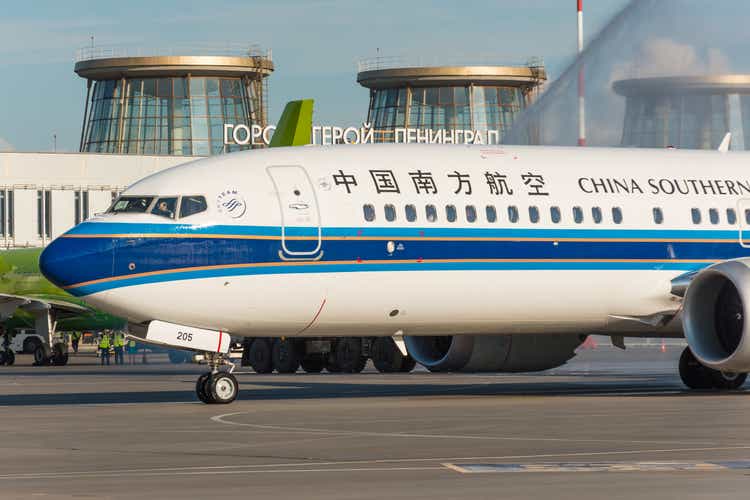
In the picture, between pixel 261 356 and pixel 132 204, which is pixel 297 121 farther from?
pixel 132 204

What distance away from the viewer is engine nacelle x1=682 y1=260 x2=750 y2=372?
1104 inches

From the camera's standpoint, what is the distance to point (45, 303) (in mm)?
63625

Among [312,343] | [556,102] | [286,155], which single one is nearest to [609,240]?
[286,155]

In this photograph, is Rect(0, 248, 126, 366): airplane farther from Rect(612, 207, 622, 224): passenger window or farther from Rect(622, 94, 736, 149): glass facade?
Rect(612, 207, 622, 224): passenger window

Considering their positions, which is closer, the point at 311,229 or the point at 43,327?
the point at 311,229

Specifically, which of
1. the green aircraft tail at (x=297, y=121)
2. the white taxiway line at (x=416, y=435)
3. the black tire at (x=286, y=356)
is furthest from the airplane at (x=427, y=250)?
the green aircraft tail at (x=297, y=121)

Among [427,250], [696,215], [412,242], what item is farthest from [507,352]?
[412,242]

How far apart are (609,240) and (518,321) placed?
2328 millimetres

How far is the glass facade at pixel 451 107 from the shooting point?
490 feet

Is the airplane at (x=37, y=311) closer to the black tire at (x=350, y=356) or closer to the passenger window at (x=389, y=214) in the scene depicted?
the black tire at (x=350, y=356)

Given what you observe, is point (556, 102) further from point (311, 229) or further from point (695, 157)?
point (311, 229)

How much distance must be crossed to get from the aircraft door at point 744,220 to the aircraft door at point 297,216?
8.94 metres

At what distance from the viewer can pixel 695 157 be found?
104 ft

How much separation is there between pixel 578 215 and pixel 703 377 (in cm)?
598
